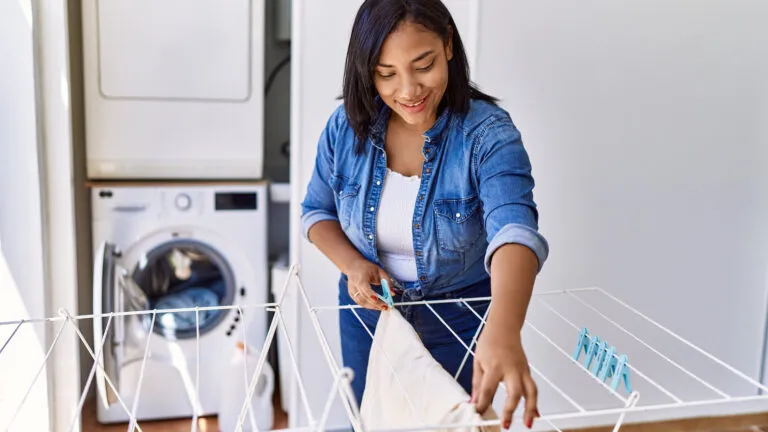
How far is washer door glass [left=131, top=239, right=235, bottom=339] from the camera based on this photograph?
7.69 feet

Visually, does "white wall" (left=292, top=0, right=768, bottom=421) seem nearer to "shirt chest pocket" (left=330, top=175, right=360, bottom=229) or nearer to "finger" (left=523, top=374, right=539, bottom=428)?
"shirt chest pocket" (left=330, top=175, right=360, bottom=229)

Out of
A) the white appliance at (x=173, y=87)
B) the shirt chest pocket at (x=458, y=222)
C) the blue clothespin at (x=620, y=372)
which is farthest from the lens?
the white appliance at (x=173, y=87)

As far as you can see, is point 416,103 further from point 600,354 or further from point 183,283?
point 183,283

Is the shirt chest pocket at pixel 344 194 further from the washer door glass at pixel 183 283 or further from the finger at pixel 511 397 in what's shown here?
the washer door glass at pixel 183 283

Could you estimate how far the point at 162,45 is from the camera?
2.23m

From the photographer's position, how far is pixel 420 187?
4.24 feet

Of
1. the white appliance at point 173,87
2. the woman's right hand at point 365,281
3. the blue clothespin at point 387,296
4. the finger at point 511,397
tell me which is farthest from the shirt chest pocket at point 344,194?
the white appliance at point 173,87

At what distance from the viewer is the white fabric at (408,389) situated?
830 mm

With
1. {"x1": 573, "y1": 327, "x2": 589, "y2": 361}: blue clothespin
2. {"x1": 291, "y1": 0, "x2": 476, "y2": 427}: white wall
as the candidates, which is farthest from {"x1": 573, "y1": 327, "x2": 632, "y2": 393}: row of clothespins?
{"x1": 291, "y1": 0, "x2": 476, "y2": 427}: white wall

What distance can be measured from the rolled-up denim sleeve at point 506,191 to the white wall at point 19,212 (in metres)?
1.33

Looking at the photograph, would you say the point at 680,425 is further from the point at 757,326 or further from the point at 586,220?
the point at 586,220

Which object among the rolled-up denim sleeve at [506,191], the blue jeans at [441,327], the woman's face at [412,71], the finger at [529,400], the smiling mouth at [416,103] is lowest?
the blue jeans at [441,327]

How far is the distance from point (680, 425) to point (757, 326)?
0.43m

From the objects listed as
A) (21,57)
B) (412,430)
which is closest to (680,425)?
(412,430)
